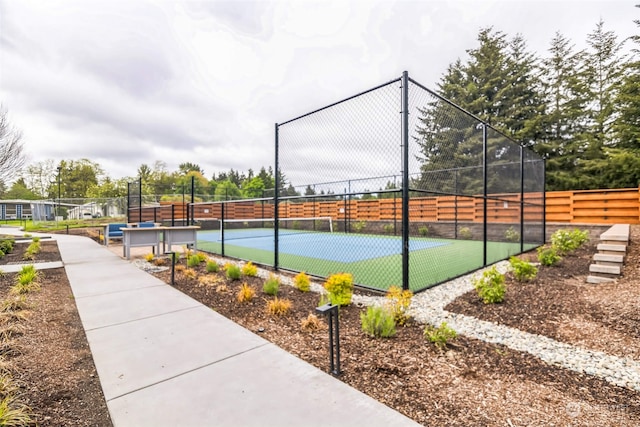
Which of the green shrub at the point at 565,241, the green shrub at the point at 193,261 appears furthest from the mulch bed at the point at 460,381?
the green shrub at the point at 565,241

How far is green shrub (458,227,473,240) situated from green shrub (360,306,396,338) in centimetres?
808

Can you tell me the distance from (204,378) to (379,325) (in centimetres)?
142

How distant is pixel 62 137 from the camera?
27.7 meters

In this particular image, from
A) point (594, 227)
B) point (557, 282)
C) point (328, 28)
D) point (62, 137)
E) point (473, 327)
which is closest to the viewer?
point (473, 327)

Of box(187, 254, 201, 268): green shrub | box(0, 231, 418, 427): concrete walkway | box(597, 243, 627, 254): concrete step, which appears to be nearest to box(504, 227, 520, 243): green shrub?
box(597, 243, 627, 254): concrete step

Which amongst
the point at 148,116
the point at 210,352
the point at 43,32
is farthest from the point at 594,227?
the point at 148,116

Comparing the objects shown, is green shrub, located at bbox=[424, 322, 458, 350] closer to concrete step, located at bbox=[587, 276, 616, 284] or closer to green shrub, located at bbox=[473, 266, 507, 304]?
green shrub, located at bbox=[473, 266, 507, 304]

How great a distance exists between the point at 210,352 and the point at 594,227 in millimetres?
10626

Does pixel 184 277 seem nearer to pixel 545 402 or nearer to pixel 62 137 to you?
pixel 545 402

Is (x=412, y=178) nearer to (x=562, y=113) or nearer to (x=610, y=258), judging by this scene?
(x=610, y=258)

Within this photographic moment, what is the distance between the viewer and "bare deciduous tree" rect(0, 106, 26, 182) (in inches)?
303

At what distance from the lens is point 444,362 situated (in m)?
2.01

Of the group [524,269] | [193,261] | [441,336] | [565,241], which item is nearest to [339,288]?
[441,336]

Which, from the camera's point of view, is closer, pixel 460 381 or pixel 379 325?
pixel 460 381
